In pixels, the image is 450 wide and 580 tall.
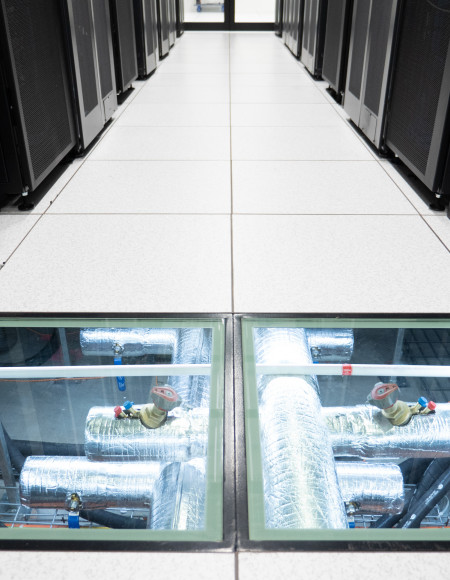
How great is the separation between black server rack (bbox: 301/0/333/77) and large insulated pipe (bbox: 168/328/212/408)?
330 centimetres

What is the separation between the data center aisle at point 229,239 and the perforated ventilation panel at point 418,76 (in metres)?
0.16

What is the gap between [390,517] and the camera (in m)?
0.96

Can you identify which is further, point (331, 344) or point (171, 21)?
point (171, 21)

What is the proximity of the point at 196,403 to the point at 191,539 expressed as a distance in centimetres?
30

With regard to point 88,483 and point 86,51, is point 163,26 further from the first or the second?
point 88,483

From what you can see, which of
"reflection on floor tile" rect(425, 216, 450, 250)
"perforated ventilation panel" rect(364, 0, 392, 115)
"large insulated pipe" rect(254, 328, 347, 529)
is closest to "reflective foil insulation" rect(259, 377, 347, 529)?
"large insulated pipe" rect(254, 328, 347, 529)

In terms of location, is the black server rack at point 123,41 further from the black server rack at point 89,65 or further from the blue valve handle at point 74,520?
the blue valve handle at point 74,520

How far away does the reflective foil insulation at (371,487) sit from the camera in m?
0.92

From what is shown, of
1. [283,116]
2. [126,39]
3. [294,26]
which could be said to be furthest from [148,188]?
[294,26]

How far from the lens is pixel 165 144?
96.3 inches

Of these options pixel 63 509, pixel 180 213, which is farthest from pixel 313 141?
pixel 63 509

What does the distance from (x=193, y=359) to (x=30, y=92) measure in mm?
1129

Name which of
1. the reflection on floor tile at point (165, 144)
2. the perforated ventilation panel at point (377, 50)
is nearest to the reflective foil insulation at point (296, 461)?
the reflection on floor tile at point (165, 144)
